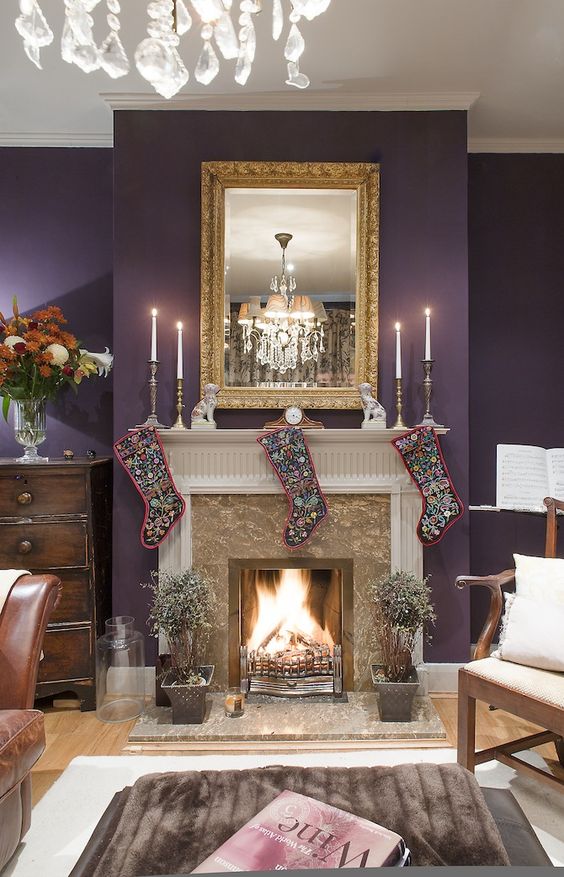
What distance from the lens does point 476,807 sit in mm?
1298

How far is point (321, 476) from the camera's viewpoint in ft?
9.93

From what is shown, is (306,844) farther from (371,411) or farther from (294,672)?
(371,411)

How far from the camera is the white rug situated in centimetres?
187

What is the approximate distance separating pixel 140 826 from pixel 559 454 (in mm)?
2474

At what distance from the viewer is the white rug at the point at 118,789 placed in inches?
73.8

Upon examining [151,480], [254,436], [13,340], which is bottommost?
[151,480]

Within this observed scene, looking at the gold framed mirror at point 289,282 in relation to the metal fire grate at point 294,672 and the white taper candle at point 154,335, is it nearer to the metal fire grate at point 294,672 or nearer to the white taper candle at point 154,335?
the white taper candle at point 154,335

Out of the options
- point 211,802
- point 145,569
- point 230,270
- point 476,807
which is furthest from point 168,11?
point 145,569

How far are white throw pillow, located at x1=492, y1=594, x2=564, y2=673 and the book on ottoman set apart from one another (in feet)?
3.76

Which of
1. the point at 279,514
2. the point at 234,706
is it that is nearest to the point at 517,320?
the point at 279,514

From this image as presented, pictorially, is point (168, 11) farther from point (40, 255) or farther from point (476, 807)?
point (40, 255)

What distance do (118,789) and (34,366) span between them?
6.12 feet

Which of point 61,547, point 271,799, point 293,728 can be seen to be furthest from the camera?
point 61,547

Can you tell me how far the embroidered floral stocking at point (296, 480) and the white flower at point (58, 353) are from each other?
40.3 inches
